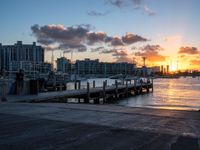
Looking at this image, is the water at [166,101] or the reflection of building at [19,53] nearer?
the water at [166,101]

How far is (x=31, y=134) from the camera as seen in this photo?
789 cm

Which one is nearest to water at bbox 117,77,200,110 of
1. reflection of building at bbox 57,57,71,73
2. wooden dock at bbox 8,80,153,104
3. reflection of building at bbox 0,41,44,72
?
wooden dock at bbox 8,80,153,104

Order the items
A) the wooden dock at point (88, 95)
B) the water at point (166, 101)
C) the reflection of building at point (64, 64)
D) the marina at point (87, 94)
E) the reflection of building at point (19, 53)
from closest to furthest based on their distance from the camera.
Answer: the marina at point (87, 94) < the wooden dock at point (88, 95) < the water at point (166, 101) < the reflection of building at point (19, 53) < the reflection of building at point (64, 64)

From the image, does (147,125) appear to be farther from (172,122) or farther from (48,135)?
(48,135)

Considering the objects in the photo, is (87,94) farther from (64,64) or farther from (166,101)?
(64,64)

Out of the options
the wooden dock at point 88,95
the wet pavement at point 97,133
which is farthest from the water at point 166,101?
the wet pavement at point 97,133

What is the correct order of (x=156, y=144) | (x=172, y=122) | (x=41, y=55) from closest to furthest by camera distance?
(x=156, y=144)
(x=172, y=122)
(x=41, y=55)

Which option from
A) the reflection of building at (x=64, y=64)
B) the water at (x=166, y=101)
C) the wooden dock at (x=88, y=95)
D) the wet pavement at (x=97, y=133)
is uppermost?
the reflection of building at (x=64, y=64)

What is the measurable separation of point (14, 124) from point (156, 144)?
476 cm

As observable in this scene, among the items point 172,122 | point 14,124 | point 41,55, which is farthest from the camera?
point 41,55

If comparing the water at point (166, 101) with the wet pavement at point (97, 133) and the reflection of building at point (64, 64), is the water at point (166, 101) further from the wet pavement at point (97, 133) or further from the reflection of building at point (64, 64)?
the reflection of building at point (64, 64)

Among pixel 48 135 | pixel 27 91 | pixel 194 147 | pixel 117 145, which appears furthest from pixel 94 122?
pixel 27 91

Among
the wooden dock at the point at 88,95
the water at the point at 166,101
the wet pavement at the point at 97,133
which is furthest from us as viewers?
the water at the point at 166,101

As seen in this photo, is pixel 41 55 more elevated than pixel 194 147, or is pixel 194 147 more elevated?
pixel 41 55
